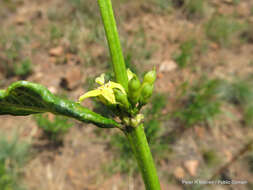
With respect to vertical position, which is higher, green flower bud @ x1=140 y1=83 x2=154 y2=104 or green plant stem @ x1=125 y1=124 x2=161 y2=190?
green flower bud @ x1=140 y1=83 x2=154 y2=104

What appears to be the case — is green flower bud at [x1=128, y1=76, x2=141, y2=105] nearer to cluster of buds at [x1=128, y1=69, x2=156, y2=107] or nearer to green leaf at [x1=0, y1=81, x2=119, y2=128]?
cluster of buds at [x1=128, y1=69, x2=156, y2=107]

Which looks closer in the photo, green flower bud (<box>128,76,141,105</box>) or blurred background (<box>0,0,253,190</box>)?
green flower bud (<box>128,76,141,105</box>)

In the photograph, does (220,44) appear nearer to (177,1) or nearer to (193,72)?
(193,72)

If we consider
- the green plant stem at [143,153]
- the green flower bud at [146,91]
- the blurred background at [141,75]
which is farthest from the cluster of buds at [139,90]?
the blurred background at [141,75]

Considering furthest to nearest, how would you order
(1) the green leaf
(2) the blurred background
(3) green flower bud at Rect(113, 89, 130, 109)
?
(2) the blurred background → (3) green flower bud at Rect(113, 89, 130, 109) → (1) the green leaf

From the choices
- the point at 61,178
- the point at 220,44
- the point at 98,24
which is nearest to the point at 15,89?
the point at 61,178

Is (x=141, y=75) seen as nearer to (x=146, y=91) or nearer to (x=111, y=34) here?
(x=146, y=91)

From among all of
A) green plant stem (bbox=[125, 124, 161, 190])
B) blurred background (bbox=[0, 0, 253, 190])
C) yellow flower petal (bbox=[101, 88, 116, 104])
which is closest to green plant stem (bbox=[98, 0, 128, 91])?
yellow flower petal (bbox=[101, 88, 116, 104])
